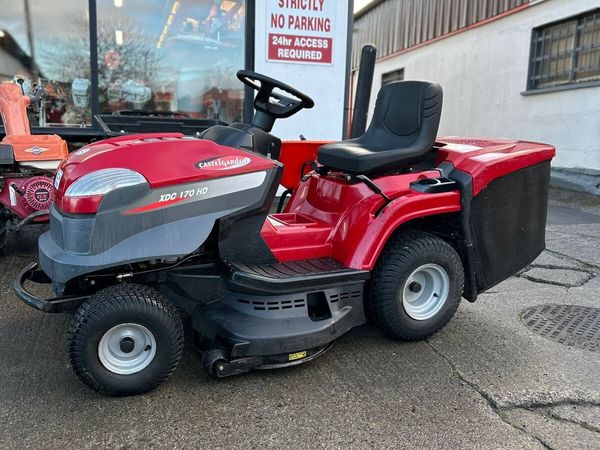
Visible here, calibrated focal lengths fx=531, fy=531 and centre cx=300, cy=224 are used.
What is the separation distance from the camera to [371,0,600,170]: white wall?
9273 mm

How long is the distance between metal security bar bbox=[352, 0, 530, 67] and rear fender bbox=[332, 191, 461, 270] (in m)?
7.22

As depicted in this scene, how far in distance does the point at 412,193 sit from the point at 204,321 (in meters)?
1.42

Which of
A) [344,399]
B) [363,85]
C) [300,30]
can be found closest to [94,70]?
[300,30]

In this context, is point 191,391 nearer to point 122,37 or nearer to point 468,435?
point 468,435

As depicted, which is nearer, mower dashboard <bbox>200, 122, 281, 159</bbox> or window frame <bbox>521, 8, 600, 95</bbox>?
mower dashboard <bbox>200, 122, 281, 159</bbox>

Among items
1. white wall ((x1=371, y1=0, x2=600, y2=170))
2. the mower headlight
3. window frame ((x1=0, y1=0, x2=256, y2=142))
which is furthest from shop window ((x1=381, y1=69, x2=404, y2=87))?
the mower headlight

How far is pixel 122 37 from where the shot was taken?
714cm

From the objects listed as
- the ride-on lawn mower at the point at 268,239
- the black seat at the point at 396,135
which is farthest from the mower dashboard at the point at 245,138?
the black seat at the point at 396,135

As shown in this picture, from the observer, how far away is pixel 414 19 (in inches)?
603

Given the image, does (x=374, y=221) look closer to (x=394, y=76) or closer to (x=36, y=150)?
(x=36, y=150)

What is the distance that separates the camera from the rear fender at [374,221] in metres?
3.04

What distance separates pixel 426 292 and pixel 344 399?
1.03 meters

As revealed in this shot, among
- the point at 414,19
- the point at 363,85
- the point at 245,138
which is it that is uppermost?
the point at 414,19

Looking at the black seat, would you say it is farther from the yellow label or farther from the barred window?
the barred window
